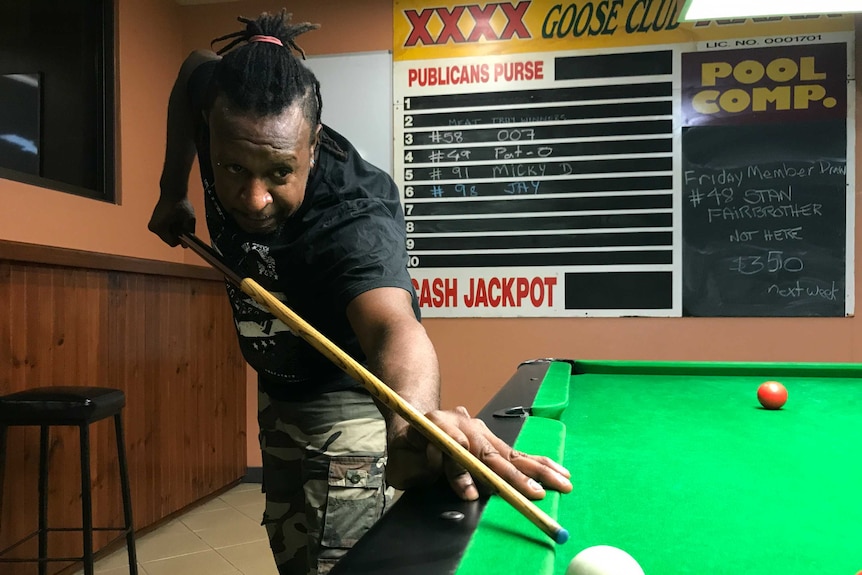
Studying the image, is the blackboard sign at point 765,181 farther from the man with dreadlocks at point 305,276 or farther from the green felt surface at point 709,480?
the man with dreadlocks at point 305,276

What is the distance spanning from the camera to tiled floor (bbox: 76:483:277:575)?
7.80 ft

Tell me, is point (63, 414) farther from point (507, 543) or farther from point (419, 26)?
point (419, 26)

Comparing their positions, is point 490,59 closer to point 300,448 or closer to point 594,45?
point 594,45

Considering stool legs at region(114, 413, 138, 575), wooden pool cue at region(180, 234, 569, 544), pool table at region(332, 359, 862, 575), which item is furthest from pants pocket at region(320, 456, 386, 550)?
stool legs at region(114, 413, 138, 575)

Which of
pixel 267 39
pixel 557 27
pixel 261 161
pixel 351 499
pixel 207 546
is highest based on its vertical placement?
pixel 557 27

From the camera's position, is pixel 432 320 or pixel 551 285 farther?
pixel 432 320

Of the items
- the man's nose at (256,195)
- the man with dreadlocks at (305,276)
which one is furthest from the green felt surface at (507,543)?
the man's nose at (256,195)

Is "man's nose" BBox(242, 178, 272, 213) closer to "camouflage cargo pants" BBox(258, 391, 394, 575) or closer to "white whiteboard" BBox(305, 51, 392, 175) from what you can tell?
"camouflage cargo pants" BBox(258, 391, 394, 575)

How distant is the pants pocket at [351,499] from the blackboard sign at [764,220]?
2.30 metres

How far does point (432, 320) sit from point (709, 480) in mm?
2507

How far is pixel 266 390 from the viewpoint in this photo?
1657mm

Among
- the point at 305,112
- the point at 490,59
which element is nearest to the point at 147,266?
the point at 305,112

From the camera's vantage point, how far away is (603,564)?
569 millimetres

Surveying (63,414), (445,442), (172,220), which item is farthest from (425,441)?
(63,414)
